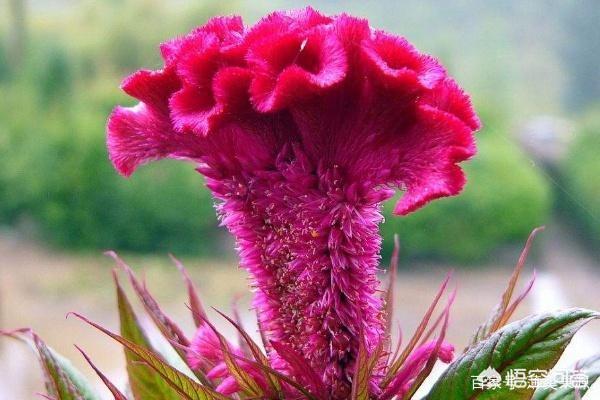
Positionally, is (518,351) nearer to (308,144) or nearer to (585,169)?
(308,144)

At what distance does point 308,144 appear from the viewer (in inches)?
19.6

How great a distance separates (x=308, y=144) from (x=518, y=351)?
0.20m

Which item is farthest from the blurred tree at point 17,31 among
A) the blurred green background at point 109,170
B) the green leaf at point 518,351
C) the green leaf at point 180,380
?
the green leaf at point 518,351

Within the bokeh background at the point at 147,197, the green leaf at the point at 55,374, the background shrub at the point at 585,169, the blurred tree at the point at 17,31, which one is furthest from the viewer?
the blurred tree at the point at 17,31

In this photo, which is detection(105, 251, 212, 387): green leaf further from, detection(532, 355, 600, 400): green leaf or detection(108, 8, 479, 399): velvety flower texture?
detection(532, 355, 600, 400): green leaf

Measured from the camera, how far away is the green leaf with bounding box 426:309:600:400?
0.47 m

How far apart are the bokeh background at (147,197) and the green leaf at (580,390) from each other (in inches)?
51.9

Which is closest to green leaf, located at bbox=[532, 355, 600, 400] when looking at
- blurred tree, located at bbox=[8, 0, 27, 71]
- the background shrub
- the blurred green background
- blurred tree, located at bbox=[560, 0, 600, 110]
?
the background shrub

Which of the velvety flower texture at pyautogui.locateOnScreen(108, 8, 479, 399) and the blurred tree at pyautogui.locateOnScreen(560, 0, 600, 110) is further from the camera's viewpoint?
the blurred tree at pyautogui.locateOnScreen(560, 0, 600, 110)

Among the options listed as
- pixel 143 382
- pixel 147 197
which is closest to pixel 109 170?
pixel 147 197

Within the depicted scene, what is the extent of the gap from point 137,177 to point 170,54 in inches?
149

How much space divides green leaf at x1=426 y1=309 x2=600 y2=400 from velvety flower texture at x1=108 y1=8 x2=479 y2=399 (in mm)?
77

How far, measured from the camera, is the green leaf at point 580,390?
540 millimetres

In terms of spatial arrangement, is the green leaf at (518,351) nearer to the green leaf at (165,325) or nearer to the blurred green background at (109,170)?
the green leaf at (165,325)
